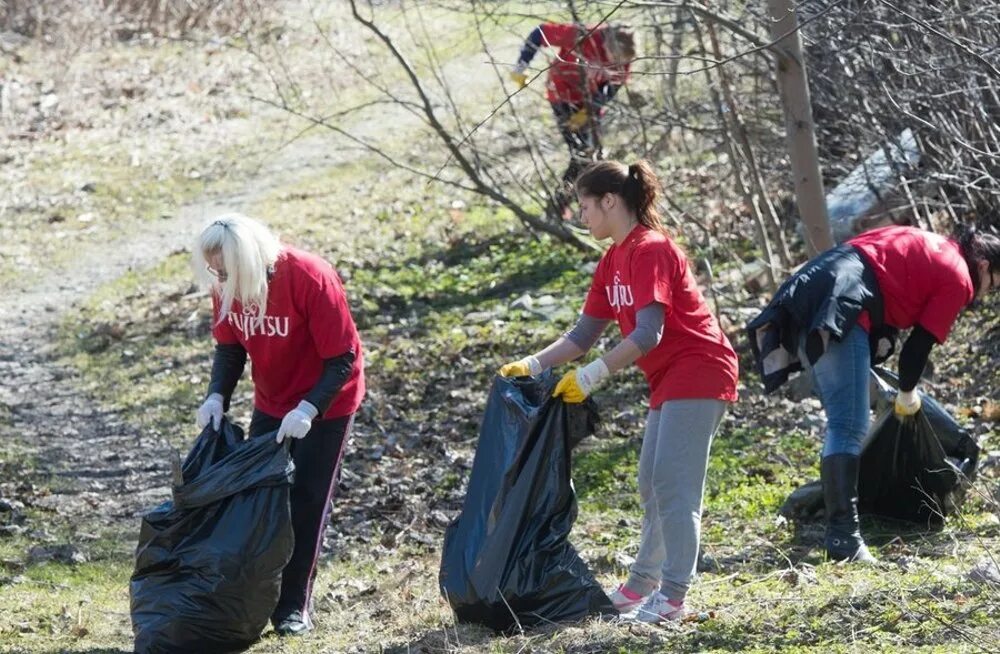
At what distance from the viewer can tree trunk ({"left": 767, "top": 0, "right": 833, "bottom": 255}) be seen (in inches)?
247

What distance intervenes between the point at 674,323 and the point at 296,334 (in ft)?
4.15

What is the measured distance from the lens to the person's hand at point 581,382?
4031mm

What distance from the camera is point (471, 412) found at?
24.0ft

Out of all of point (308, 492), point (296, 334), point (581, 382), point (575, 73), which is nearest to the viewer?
point (581, 382)

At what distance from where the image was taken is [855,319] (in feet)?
15.5

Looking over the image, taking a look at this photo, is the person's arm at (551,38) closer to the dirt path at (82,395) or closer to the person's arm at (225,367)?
the dirt path at (82,395)

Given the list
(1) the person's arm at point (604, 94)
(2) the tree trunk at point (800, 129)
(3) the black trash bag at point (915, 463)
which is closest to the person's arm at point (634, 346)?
(3) the black trash bag at point (915, 463)

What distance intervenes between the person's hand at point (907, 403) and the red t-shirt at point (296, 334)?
2.04m

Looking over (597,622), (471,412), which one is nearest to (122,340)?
(471,412)

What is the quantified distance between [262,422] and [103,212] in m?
7.87

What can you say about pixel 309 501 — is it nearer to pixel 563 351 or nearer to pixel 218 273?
pixel 218 273

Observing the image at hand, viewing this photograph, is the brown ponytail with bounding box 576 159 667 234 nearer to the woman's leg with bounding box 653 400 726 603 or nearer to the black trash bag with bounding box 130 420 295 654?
the woman's leg with bounding box 653 400 726 603

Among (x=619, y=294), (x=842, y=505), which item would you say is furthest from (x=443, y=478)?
(x=619, y=294)

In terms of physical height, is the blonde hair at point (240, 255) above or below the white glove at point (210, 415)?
above
